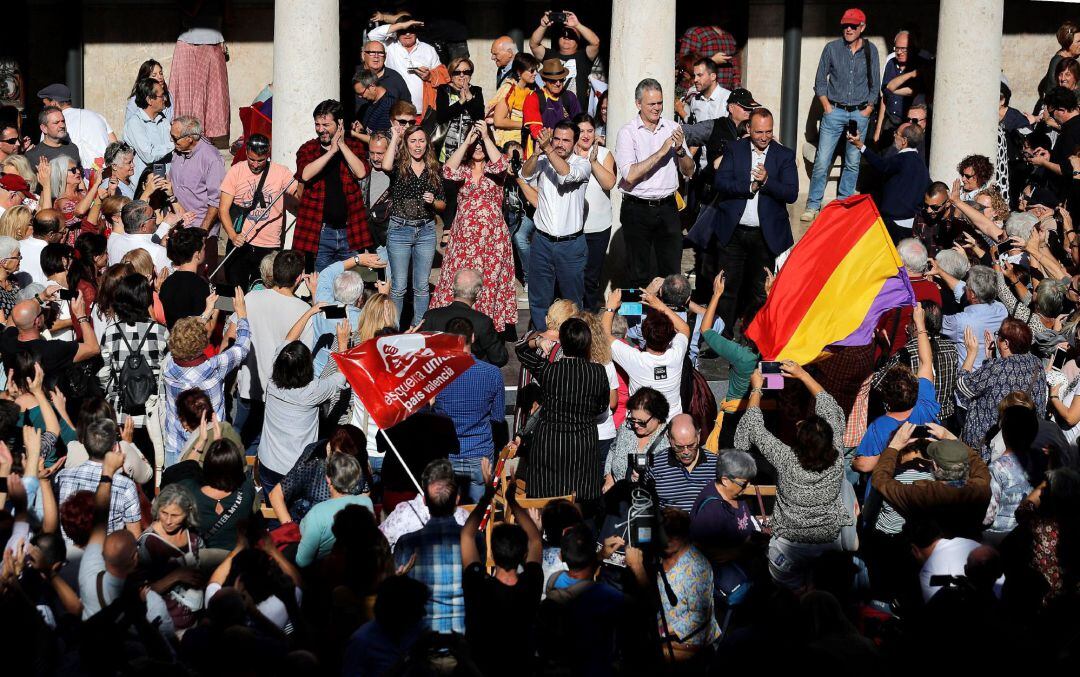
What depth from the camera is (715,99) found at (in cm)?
1695

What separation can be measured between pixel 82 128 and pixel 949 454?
10.5 meters

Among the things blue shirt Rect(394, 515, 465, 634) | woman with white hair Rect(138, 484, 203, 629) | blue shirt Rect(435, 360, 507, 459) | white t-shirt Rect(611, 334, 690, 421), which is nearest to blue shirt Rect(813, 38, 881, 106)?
white t-shirt Rect(611, 334, 690, 421)

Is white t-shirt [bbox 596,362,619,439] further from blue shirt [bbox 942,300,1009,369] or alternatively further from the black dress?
blue shirt [bbox 942,300,1009,369]

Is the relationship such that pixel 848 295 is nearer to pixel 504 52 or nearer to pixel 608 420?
pixel 608 420

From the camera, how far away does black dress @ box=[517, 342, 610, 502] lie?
405 inches

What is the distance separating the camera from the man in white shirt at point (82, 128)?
16500 mm

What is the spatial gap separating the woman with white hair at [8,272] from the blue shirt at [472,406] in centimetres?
352

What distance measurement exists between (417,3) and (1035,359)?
35.1ft

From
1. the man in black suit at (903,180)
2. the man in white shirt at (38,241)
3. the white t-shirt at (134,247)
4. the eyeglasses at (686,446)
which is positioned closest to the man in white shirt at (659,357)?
the eyeglasses at (686,446)

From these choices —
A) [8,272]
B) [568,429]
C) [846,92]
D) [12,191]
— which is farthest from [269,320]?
[846,92]

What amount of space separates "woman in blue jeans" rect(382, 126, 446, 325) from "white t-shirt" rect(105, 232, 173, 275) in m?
2.04

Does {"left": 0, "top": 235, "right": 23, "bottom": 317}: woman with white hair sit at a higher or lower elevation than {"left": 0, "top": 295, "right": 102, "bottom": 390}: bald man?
higher

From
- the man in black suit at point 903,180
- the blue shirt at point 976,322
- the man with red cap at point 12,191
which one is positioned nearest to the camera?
the blue shirt at point 976,322

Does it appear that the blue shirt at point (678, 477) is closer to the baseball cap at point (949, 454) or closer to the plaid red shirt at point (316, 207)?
the baseball cap at point (949, 454)
